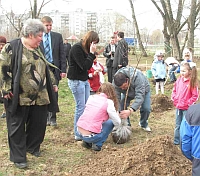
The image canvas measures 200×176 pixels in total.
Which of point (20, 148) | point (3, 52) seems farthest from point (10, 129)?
point (3, 52)

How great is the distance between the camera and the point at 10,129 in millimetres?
3580

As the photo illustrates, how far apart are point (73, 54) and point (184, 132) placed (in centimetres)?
224

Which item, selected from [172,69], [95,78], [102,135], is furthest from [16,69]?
[172,69]

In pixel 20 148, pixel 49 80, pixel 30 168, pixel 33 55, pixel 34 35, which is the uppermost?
pixel 34 35

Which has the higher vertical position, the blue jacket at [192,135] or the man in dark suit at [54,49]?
the man in dark suit at [54,49]

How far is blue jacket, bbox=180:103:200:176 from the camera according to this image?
7.27 feet

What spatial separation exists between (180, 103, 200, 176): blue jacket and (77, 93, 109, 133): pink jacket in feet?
5.24

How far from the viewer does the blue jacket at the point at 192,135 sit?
7.27 ft

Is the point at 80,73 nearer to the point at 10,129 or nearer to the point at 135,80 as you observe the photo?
the point at 135,80

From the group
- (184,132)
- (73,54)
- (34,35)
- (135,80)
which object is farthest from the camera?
(135,80)

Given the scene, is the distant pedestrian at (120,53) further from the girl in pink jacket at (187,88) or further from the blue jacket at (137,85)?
the girl in pink jacket at (187,88)

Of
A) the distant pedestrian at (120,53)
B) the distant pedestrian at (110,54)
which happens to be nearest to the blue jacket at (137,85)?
the distant pedestrian at (120,53)

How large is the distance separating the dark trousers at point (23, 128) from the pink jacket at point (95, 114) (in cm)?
55

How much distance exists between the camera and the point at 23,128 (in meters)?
3.61
